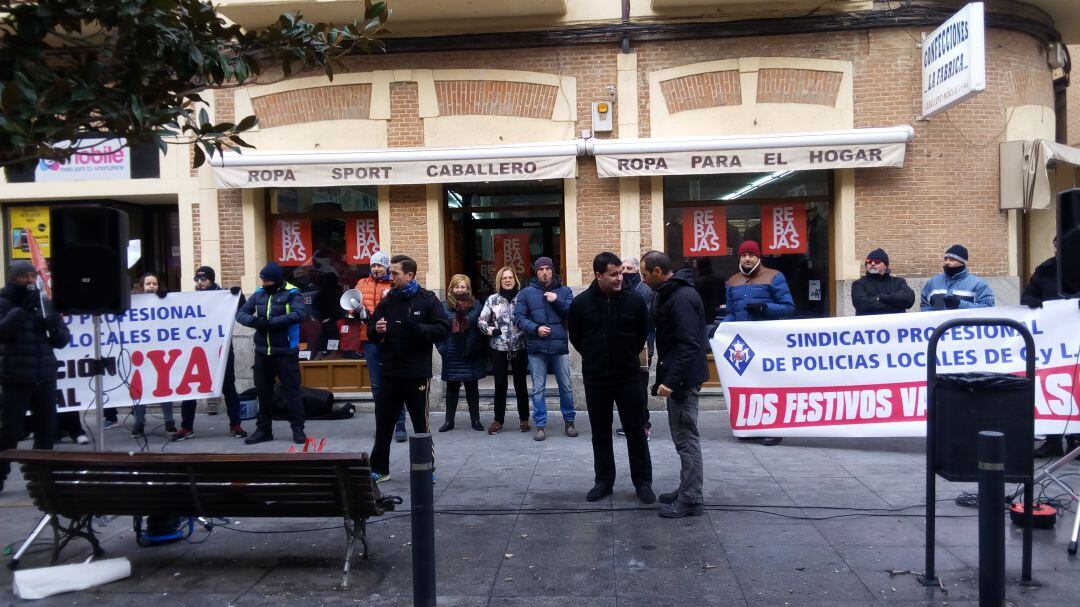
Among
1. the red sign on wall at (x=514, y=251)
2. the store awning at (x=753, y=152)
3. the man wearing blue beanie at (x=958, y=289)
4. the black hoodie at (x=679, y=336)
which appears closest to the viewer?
the black hoodie at (x=679, y=336)

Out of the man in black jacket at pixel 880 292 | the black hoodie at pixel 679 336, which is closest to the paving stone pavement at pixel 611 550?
the black hoodie at pixel 679 336

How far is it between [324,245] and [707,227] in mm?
5596

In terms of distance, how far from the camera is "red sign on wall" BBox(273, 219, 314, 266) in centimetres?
1186

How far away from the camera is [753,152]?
34.2ft

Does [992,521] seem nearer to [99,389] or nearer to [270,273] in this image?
[99,389]

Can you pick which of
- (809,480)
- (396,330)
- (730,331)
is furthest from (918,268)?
(396,330)

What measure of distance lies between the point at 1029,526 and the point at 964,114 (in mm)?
7674

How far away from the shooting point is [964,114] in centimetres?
1062

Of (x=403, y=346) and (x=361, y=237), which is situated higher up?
(x=361, y=237)

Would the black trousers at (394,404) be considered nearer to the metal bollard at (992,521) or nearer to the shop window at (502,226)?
the metal bollard at (992,521)

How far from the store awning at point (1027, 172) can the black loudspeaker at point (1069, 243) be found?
5.99 metres

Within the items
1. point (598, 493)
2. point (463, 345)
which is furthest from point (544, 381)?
point (598, 493)

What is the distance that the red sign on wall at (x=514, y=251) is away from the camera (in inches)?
477

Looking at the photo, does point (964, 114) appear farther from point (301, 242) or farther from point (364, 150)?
point (301, 242)
